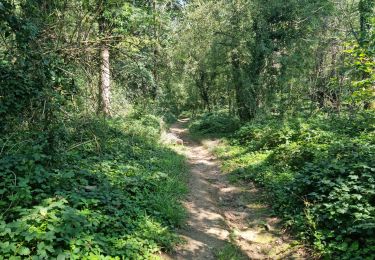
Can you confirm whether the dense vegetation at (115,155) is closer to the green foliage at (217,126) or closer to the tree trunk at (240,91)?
the tree trunk at (240,91)

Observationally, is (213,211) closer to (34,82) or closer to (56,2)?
(34,82)

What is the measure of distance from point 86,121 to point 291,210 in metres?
5.29

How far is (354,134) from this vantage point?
32.8 feet

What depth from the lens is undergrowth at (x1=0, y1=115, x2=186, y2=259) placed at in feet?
12.8

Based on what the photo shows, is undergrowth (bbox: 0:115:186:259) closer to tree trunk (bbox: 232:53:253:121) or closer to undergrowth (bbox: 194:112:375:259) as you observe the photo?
undergrowth (bbox: 194:112:375:259)

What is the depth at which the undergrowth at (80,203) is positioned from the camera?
3887mm

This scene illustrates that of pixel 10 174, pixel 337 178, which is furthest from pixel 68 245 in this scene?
Answer: pixel 337 178

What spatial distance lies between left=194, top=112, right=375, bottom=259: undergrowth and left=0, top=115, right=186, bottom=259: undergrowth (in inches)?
97.3

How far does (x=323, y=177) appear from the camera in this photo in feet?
22.0

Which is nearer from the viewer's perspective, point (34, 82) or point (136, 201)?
point (136, 201)

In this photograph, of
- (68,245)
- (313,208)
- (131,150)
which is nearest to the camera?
(68,245)

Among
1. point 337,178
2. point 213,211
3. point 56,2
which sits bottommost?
point 213,211

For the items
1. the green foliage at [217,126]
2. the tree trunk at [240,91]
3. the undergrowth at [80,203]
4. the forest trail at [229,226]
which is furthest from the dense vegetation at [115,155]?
the green foliage at [217,126]

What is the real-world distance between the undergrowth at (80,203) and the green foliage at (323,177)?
2.46 m
